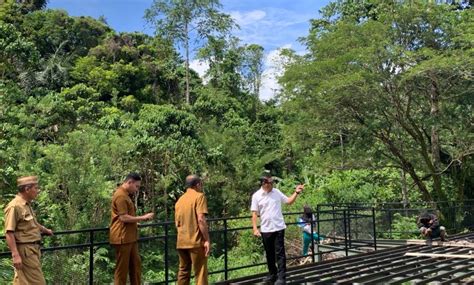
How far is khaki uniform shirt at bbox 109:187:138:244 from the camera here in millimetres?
5730

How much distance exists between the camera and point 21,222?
15.2 ft

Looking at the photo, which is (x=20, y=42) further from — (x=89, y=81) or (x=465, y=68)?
(x=465, y=68)

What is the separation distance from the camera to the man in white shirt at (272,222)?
6.64 metres

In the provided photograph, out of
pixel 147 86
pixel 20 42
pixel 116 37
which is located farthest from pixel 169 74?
pixel 20 42

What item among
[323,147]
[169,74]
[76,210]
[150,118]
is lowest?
[76,210]

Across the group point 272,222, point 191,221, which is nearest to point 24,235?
point 191,221

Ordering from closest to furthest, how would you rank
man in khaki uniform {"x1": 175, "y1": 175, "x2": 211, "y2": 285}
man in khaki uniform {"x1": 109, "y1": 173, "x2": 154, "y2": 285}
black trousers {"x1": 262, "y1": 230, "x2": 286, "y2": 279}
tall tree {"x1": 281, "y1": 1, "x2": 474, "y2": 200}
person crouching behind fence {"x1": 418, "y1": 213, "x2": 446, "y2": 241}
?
man in khaki uniform {"x1": 109, "y1": 173, "x2": 154, "y2": 285}
man in khaki uniform {"x1": 175, "y1": 175, "x2": 211, "y2": 285}
black trousers {"x1": 262, "y1": 230, "x2": 286, "y2": 279}
person crouching behind fence {"x1": 418, "y1": 213, "x2": 446, "y2": 241}
tall tree {"x1": 281, "y1": 1, "x2": 474, "y2": 200}

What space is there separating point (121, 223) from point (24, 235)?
1.30 meters

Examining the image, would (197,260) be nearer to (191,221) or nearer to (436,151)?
(191,221)

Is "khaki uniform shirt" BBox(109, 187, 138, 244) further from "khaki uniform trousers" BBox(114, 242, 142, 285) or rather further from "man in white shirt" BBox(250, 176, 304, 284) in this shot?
"man in white shirt" BBox(250, 176, 304, 284)

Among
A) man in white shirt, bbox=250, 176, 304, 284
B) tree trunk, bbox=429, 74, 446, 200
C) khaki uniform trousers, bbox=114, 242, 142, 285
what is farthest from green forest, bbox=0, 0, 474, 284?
man in white shirt, bbox=250, 176, 304, 284

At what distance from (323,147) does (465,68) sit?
6562 millimetres

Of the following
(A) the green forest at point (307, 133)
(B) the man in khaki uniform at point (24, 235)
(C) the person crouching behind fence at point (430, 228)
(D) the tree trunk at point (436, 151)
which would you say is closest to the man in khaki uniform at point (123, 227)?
(B) the man in khaki uniform at point (24, 235)

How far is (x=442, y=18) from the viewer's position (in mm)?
17219
